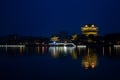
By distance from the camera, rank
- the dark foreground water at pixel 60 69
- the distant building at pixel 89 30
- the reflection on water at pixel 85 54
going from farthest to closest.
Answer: the distant building at pixel 89 30, the reflection on water at pixel 85 54, the dark foreground water at pixel 60 69

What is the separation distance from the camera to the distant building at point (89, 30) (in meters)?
143

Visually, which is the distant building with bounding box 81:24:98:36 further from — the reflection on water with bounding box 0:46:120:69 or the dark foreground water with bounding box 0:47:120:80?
the dark foreground water with bounding box 0:47:120:80

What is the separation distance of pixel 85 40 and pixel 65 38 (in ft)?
145

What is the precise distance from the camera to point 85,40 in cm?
11956

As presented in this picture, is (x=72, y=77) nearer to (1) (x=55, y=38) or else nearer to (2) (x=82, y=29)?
(2) (x=82, y=29)

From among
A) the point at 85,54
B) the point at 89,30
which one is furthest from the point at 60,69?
the point at 89,30

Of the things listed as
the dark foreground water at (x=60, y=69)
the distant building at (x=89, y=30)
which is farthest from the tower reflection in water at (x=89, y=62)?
the distant building at (x=89, y=30)

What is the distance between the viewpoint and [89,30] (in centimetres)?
14400

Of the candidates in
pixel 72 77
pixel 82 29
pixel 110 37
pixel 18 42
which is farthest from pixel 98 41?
pixel 72 77

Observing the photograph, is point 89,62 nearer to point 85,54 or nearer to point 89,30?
point 85,54

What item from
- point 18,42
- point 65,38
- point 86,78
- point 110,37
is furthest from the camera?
point 65,38

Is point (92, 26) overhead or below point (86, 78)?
overhead

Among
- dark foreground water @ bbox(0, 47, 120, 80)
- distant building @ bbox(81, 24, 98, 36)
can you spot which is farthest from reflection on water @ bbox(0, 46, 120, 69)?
distant building @ bbox(81, 24, 98, 36)

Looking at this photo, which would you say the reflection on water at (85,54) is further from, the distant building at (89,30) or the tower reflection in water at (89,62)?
the distant building at (89,30)
